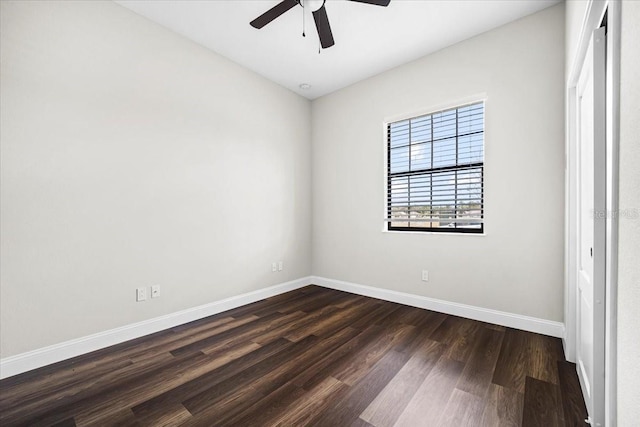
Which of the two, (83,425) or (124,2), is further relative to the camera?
(124,2)

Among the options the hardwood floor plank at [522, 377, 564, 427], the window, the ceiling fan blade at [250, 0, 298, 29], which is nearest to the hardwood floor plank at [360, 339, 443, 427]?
the hardwood floor plank at [522, 377, 564, 427]

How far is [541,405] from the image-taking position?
5.22 feet

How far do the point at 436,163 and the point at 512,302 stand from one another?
5.35 feet

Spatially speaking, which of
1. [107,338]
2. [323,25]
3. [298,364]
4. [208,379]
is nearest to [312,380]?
[298,364]

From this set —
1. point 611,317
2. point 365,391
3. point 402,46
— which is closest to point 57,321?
point 365,391

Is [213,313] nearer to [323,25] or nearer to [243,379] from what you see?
[243,379]

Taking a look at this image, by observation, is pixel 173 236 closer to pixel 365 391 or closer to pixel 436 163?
pixel 365 391

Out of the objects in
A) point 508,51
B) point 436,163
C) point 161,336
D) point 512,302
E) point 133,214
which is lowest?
point 161,336

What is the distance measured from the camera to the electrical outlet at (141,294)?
2.54 meters

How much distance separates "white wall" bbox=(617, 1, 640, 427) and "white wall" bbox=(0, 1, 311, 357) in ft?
10.1

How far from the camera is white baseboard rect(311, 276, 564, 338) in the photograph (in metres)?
2.49

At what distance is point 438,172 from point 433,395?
2.31 metres

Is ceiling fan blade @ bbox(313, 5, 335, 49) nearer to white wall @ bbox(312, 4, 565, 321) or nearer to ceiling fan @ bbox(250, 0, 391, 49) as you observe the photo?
ceiling fan @ bbox(250, 0, 391, 49)

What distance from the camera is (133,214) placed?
2520 mm
